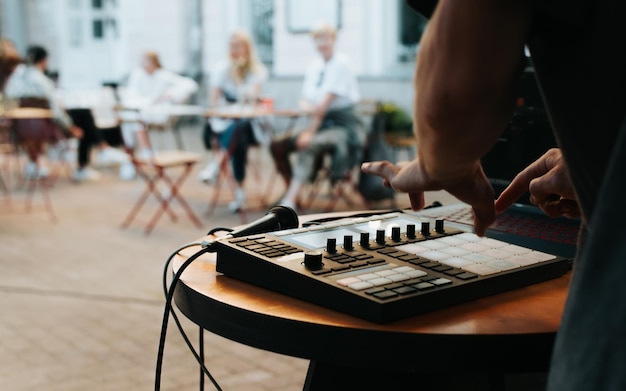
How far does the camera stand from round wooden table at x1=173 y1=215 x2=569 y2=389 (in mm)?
877

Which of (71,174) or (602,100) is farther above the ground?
(602,100)

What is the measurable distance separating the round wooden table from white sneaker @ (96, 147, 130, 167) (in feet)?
31.5

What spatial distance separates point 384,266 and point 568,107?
409mm

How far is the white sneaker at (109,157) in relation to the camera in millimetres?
10383

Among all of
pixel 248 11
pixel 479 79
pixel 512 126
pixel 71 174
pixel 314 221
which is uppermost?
pixel 248 11

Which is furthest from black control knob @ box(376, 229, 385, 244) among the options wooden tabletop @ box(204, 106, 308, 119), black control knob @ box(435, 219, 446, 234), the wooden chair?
the wooden chair

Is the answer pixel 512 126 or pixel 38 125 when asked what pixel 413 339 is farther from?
pixel 38 125

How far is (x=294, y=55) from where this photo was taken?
11.4 meters

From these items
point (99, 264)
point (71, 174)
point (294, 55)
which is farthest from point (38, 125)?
point (294, 55)

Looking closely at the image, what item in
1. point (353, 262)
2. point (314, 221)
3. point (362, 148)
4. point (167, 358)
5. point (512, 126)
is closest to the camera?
point (353, 262)

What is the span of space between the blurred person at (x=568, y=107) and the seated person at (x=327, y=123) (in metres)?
5.29

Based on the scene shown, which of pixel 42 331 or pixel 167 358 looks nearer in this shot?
pixel 167 358

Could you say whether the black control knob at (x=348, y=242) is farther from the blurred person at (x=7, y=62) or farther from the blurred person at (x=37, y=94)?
the blurred person at (x=7, y=62)

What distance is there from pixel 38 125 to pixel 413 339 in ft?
25.0
